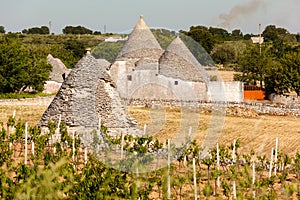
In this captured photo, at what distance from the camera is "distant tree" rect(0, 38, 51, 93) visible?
42750 millimetres

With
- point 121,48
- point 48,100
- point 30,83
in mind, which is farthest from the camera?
point 30,83

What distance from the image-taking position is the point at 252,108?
119 ft

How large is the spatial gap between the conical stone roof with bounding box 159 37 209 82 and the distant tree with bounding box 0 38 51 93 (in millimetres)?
11686

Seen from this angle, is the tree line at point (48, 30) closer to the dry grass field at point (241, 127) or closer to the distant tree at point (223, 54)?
the distant tree at point (223, 54)

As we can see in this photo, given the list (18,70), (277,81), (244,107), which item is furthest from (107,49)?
(277,81)

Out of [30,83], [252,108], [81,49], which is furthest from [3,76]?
[81,49]

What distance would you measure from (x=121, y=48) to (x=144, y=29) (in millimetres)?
11957

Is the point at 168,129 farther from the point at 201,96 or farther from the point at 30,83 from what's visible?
the point at 30,83

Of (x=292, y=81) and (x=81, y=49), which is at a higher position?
(x=81, y=49)

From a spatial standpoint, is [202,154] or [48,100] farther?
Result: [48,100]

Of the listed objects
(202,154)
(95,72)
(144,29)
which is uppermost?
(144,29)

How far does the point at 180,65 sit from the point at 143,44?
420 cm

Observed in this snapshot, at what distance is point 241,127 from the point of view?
28.0m

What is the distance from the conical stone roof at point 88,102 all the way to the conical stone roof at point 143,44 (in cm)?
1576
